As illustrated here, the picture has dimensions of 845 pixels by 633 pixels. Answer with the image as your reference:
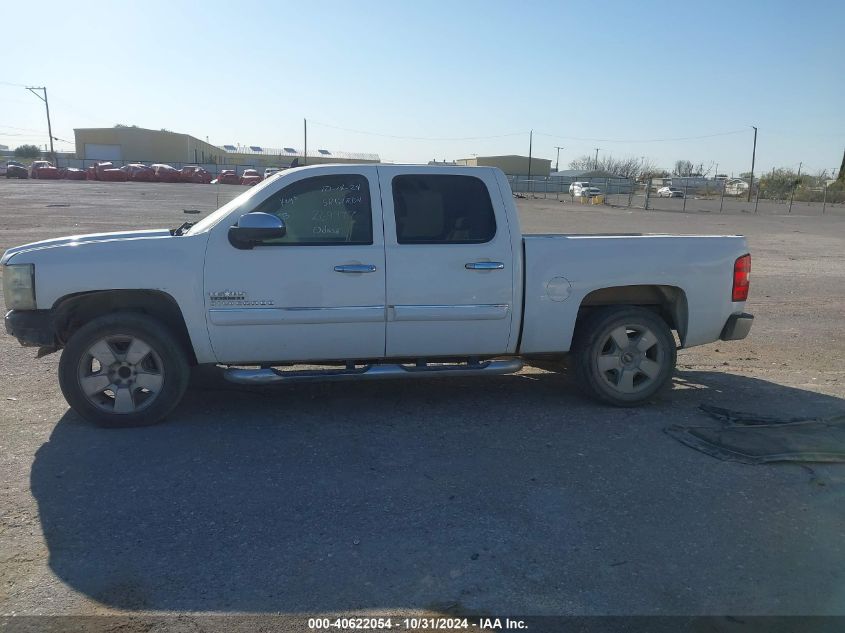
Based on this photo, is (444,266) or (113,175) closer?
(444,266)

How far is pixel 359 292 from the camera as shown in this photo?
540 cm

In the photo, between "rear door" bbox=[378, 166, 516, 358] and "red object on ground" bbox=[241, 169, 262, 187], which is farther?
"red object on ground" bbox=[241, 169, 262, 187]

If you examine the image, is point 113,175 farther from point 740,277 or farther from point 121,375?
point 740,277

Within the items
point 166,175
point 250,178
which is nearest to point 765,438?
point 250,178

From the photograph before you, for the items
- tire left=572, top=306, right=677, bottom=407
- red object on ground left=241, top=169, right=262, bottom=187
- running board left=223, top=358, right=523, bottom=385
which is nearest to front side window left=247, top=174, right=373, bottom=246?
running board left=223, top=358, right=523, bottom=385

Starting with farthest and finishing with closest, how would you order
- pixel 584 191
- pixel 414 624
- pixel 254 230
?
pixel 584 191 → pixel 254 230 → pixel 414 624

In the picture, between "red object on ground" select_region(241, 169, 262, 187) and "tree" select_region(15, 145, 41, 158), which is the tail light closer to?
"red object on ground" select_region(241, 169, 262, 187)

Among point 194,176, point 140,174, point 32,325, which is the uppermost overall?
point 140,174

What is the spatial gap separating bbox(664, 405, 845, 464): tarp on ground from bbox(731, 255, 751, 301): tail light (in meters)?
0.98

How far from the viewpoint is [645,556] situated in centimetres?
365

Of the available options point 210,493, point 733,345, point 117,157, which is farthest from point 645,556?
point 117,157

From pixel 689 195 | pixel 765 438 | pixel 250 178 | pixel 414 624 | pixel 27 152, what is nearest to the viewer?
pixel 414 624

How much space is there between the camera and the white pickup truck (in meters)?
5.23

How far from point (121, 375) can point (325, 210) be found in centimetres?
193
